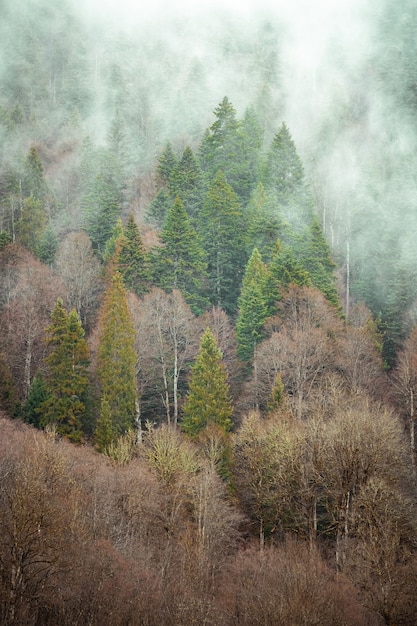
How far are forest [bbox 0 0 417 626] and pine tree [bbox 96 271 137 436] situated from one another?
0.18 meters

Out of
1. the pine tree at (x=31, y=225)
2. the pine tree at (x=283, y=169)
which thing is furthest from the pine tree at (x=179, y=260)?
the pine tree at (x=31, y=225)

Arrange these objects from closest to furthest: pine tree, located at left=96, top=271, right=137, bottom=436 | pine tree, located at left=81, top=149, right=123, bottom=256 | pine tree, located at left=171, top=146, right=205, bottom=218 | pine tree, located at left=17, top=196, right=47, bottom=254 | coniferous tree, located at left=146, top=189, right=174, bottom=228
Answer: pine tree, located at left=96, top=271, right=137, bottom=436 → pine tree, located at left=17, top=196, right=47, bottom=254 → coniferous tree, located at left=146, top=189, right=174, bottom=228 → pine tree, located at left=171, top=146, right=205, bottom=218 → pine tree, located at left=81, top=149, right=123, bottom=256

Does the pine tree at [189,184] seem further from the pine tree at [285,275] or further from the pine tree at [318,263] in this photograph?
the pine tree at [285,275]

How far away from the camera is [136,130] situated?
337 ft

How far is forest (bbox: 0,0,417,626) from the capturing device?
928 inches

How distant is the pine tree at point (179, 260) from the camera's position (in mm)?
56156

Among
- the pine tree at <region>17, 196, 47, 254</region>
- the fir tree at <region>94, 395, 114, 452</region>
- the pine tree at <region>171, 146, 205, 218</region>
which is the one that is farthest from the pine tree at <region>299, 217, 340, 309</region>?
the pine tree at <region>17, 196, 47, 254</region>

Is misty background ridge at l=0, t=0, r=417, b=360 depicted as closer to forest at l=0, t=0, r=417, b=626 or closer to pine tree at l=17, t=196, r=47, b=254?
forest at l=0, t=0, r=417, b=626

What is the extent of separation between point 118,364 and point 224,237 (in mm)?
25301

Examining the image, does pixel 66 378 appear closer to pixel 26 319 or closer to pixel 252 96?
pixel 26 319

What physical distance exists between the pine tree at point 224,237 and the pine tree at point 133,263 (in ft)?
31.2

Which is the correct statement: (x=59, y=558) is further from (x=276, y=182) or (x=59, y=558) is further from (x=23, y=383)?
(x=276, y=182)

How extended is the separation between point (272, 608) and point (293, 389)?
24.2 meters

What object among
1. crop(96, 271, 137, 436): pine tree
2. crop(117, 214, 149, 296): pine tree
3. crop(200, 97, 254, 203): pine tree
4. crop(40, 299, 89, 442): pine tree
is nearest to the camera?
crop(40, 299, 89, 442): pine tree
